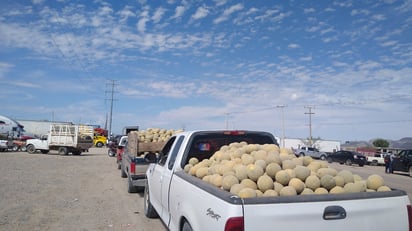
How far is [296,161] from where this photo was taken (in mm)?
4051

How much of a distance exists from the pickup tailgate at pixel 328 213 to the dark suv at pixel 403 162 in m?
26.6

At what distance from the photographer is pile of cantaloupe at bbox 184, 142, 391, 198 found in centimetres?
348

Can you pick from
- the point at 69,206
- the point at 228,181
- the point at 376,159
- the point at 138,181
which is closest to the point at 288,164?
the point at 228,181

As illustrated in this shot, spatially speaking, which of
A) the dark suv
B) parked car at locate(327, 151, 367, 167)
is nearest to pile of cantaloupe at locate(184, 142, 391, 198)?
the dark suv

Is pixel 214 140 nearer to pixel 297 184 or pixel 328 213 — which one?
pixel 297 184

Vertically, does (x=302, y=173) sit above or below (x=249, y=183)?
above

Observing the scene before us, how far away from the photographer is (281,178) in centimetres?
364

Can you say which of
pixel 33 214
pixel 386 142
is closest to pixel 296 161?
pixel 33 214

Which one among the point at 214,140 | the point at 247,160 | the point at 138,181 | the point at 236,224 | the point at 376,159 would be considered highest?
the point at 214,140

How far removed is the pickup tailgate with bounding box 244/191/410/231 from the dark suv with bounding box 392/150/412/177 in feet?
87.1

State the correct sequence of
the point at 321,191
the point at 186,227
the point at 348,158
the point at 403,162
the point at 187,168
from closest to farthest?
the point at 321,191 → the point at 186,227 → the point at 187,168 → the point at 403,162 → the point at 348,158

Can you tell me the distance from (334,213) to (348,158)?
41768 mm

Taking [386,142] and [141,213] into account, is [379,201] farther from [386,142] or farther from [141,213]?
[386,142]

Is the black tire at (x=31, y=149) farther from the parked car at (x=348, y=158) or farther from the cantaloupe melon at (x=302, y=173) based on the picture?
the parked car at (x=348, y=158)
